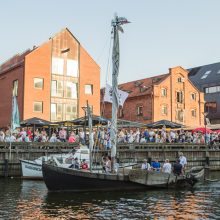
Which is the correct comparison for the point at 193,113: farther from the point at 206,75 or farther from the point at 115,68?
the point at 115,68

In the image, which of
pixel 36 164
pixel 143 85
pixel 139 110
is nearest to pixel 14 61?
pixel 139 110

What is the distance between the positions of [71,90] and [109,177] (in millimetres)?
35290

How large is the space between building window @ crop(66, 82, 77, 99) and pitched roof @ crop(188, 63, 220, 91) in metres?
35.8

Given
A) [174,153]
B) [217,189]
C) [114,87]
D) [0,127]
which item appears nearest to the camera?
[114,87]

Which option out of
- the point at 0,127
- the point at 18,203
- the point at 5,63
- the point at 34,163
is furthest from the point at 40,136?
the point at 5,63

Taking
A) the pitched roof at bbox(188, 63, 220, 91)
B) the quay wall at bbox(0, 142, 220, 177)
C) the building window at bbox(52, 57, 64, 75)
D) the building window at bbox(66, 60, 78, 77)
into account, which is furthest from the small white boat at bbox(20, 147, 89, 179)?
the pitched roof at bbox(188, 63, 220, 91)

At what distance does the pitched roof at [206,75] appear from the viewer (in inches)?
3369

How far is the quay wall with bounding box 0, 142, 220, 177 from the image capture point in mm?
35938

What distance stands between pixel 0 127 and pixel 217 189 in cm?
3887

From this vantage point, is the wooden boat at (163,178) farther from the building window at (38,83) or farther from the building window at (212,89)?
the building window at (212,89)

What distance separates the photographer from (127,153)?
4188cm

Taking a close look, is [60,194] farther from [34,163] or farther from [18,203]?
[34,163]

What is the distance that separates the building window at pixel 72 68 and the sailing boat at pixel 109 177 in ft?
109

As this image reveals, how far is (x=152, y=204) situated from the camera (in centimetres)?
2275
